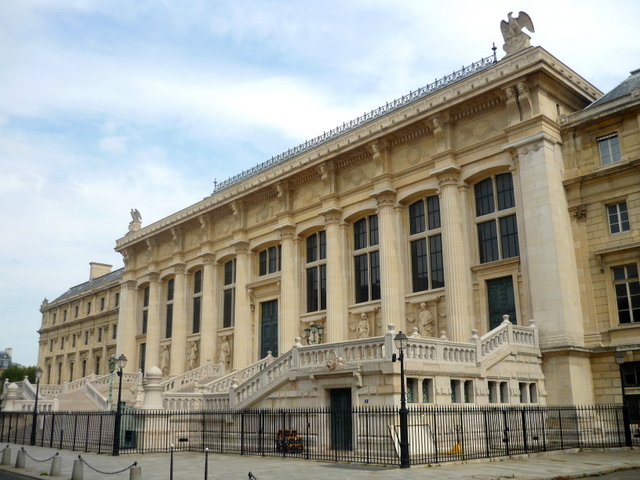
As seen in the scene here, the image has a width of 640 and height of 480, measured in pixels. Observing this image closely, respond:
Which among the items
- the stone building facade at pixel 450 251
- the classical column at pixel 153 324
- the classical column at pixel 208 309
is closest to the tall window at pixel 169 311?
the classical column at pixel 153 324

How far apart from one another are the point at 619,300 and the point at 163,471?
18.7 meters

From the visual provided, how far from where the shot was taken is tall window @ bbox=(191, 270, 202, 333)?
46872mm

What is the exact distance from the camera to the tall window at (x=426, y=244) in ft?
104

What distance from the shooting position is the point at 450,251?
2981cm

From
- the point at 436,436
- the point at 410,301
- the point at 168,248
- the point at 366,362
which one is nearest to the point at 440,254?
the point at 410,301

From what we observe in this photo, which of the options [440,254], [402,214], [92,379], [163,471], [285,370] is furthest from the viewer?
[92,379]

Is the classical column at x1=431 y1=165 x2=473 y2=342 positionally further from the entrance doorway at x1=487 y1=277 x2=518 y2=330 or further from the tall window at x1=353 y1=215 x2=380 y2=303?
the tall window at x1=353 y1=215 x2=380 y2=303

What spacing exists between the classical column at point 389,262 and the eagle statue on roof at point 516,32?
8930 mm

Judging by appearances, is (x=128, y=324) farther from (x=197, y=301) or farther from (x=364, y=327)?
(x=364, y=327)

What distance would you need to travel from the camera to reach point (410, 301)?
3212 centimetres

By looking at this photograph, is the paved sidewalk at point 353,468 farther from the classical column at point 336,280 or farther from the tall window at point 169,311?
the tall window at point 169,311

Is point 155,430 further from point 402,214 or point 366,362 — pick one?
point 402,214

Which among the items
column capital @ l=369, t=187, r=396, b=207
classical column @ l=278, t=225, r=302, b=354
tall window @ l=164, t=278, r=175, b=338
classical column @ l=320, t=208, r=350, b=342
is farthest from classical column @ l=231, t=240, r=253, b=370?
column capital @ l=369, t=187, r=396, b=207

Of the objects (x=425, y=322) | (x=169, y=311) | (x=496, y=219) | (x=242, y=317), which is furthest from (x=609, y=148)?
(x=169, y=311)
